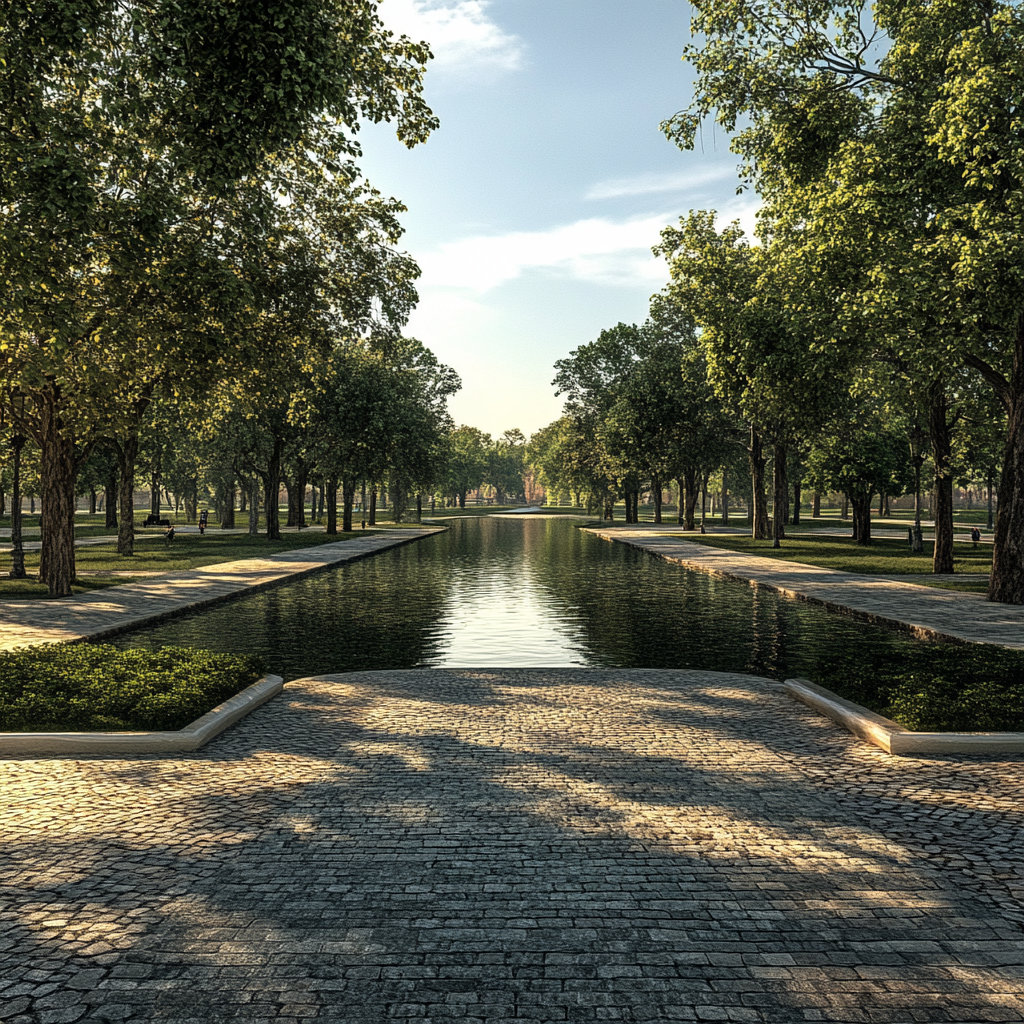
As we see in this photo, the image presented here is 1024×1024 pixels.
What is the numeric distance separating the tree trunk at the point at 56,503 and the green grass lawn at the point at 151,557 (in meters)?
0.57

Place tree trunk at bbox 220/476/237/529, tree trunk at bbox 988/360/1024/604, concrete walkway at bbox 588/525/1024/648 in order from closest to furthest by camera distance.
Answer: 1. concrete walkway at bbox 588/525/1024/648
2. tree trunk at bbox 988/360/1024/604
3. tree trunk at bbox 220/476/237/529

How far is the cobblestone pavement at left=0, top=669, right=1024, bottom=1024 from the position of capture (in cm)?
355

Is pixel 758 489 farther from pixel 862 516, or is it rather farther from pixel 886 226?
pixel 886 226

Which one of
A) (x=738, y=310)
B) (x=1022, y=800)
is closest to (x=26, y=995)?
(x=1022, y=800)

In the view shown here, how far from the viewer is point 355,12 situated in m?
14.1

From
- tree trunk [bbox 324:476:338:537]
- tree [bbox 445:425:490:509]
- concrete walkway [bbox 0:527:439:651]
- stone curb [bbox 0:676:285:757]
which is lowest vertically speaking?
concrete walkway [bbox 0:527:439:651]

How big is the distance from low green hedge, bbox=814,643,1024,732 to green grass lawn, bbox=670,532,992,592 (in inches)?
465

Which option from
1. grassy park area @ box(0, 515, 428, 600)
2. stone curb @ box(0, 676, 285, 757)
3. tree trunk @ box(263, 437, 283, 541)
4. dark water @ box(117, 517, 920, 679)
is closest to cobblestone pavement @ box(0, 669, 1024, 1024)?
stone curb @ box(0, 676, 285, 757)

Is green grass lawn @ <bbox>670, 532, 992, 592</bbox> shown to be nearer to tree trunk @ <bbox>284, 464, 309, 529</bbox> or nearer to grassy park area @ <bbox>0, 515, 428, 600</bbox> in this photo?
grassy park area @ <bbox>0, 515, 428, 600</bbox>

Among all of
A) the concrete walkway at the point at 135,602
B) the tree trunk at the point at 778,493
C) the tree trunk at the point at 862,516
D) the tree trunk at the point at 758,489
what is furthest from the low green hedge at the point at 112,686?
the tree trunk at the point at 758,489

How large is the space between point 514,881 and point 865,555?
30449mm

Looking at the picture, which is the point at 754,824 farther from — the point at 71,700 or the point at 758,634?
the point at 758,634

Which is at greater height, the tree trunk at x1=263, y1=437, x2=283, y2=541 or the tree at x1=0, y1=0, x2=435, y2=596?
the tree at x1=0, y1=0, x2=435, y2=596

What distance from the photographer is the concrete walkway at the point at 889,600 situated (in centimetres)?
1364
